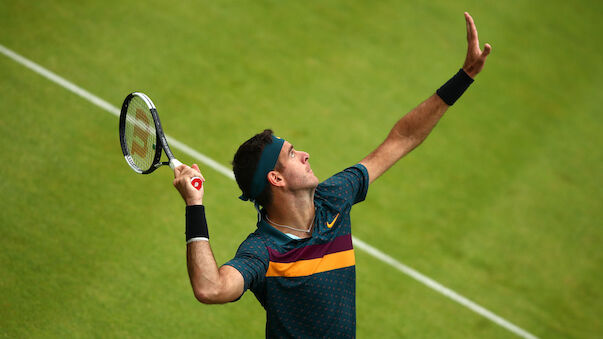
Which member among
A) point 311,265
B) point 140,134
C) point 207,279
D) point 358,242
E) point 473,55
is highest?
point 473,55

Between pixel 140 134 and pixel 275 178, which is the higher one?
pixel 275 178

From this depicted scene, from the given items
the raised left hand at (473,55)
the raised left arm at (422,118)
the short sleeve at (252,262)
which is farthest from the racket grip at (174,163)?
the raised left hand at (473,55)

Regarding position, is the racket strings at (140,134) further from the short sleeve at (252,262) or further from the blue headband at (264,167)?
the short sleeve at (252,262)

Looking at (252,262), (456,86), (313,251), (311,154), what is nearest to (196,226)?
(252,262)

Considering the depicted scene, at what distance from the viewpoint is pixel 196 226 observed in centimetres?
326

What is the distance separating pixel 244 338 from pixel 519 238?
3459 millimetres

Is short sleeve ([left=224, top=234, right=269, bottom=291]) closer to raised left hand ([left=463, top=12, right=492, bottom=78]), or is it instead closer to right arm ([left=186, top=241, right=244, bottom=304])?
right arm ([left=186, top=241, right=244, bottom=304])

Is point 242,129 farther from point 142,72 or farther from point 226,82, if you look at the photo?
point 142,72

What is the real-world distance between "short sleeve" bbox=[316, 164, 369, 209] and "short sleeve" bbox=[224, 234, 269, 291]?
2.11 ft

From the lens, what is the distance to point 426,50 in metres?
9.62

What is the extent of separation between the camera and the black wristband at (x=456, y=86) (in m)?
4.33

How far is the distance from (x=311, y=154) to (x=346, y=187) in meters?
3.27

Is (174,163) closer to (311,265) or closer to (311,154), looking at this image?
(311,265)

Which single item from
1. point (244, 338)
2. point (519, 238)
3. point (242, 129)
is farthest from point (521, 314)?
point (242, 129)
